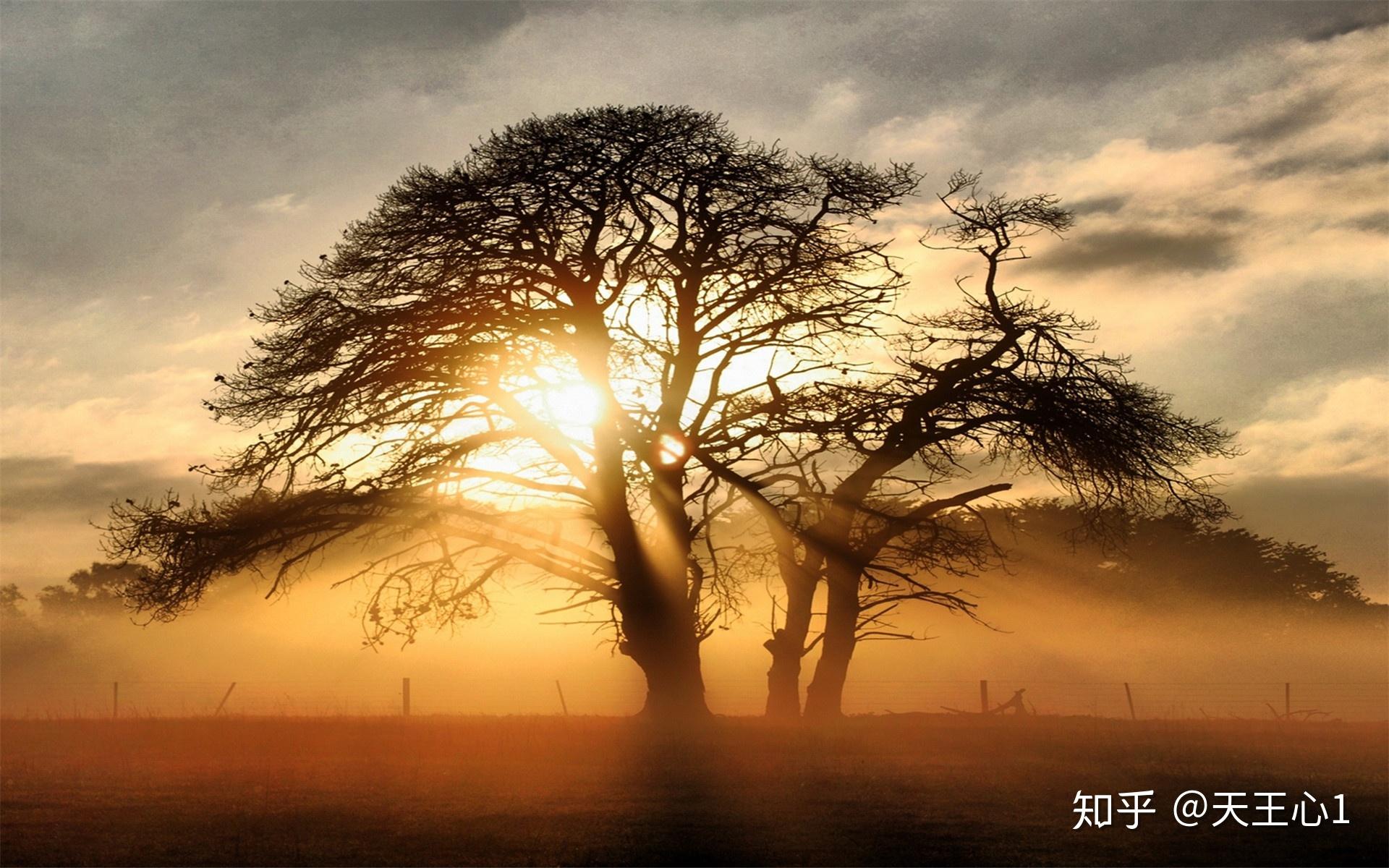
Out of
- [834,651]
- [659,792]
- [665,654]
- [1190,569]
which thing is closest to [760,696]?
[1190,569]

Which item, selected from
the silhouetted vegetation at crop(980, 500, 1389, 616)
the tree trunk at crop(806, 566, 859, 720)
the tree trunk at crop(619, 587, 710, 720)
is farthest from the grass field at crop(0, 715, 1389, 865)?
the silhouetted vegetation at crop(980, 500, 1389, 616)

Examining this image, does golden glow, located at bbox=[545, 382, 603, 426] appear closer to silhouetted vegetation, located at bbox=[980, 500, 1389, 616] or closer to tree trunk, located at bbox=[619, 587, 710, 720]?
tree trunk, located at bbox=[619, 587, 710, 720]

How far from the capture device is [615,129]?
70.4 ft

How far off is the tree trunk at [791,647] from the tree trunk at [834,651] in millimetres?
362

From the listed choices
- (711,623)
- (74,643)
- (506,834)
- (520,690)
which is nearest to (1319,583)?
(520,690)

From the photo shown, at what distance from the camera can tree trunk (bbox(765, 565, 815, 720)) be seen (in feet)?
81.1

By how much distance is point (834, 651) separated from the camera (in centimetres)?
2483

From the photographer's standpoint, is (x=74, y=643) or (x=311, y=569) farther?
(x=74, y=643)

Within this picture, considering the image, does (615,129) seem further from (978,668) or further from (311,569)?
(978,668)

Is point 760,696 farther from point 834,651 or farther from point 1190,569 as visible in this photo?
point 834,651

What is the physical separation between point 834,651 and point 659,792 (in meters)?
9.02

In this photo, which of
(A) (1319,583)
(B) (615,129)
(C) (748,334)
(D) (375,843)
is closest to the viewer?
(D) (375,843)

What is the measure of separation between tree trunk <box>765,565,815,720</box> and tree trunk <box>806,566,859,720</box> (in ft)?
1.19

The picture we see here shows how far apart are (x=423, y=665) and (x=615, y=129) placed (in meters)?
70.0
